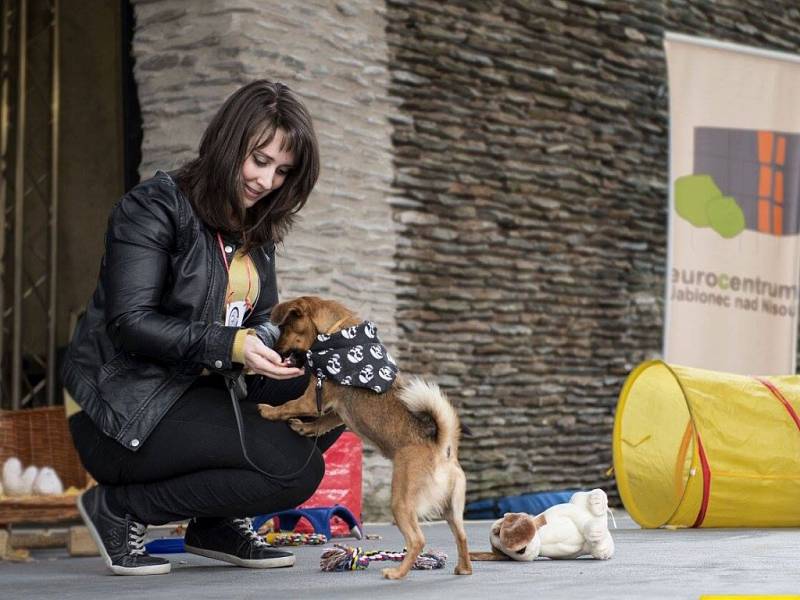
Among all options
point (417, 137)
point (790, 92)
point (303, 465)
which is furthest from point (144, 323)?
point (790, 92)

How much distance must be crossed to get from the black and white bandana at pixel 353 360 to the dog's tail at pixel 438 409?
10cm

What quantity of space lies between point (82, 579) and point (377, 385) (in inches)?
30.0

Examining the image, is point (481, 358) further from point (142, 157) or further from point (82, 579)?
point (82, 579)

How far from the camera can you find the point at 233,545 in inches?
111

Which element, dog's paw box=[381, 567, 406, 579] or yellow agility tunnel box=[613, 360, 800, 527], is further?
yellow agility tunnel box=[613, 360, 800, 527]

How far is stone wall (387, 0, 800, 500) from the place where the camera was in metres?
5.55

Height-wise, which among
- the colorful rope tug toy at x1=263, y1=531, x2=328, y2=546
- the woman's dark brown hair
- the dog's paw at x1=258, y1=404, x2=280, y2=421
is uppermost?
the woman's dark brown hair

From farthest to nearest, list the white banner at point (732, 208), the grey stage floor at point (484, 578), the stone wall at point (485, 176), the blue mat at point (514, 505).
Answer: the white banner at point (732, 208) → the blue mat at point (514, 505) → the stone wall at point (485, 176) → the grey stage floor at point (484, 578)

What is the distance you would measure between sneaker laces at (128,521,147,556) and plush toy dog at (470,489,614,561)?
29.4 inches

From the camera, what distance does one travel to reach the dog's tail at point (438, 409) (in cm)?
244

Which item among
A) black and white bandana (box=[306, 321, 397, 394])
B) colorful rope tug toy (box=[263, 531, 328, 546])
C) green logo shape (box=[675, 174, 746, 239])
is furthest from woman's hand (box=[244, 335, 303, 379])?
green logo shape (box=[675, 174, 746, 239])

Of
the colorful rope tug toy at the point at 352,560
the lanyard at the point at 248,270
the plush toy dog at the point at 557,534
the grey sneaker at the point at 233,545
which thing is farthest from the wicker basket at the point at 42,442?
the plush toy dog at the point at 557,534

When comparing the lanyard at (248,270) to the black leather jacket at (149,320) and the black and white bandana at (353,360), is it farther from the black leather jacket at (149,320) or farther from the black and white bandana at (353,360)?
the black and white bandana at (353,360)

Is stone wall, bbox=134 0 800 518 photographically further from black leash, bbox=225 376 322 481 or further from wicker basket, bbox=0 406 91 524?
black leash, bbox=225 376 322 481
